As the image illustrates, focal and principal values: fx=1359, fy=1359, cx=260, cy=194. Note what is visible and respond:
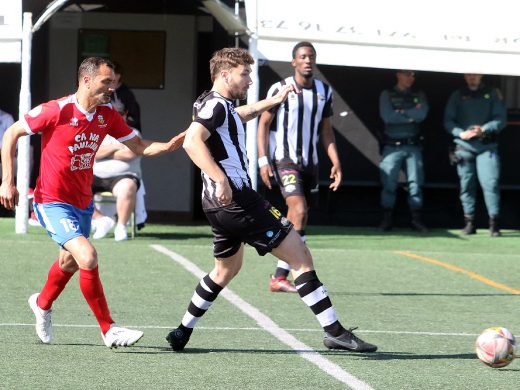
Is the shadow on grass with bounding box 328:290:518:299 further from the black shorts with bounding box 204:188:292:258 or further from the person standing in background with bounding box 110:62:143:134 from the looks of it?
Answer: the person standing in background with bounding box 110:62:143:134

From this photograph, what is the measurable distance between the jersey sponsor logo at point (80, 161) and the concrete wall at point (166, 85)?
35.0ft

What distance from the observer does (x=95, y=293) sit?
334 inches

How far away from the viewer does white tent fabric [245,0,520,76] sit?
16.2 metres

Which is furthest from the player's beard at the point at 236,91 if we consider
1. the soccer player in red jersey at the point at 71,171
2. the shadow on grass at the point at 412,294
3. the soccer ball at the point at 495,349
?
the shadow on grass at the point at 412,294

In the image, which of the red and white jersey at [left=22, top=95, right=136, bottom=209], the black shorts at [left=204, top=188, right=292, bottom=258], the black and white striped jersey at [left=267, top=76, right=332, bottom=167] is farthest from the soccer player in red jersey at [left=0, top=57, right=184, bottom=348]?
the black and white striped jersey at [left=267, top=76, right=332, bottom=167]

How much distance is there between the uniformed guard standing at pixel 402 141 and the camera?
1809cm

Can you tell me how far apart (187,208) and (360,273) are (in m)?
6.63

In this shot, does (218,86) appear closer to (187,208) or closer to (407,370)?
A: (407,370)

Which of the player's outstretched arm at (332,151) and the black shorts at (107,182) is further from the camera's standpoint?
the black shorts at (107,182)

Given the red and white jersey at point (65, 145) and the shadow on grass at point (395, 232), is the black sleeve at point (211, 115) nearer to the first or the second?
the red and white jersey at point (65, 145)

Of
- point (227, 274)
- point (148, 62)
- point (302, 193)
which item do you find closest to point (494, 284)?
point (302, 193)

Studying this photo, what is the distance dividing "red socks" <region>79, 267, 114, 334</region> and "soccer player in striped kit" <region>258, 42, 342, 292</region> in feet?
11.3

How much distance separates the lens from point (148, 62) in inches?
762

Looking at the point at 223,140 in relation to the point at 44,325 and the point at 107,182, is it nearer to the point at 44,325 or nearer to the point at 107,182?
the point at 44,325
